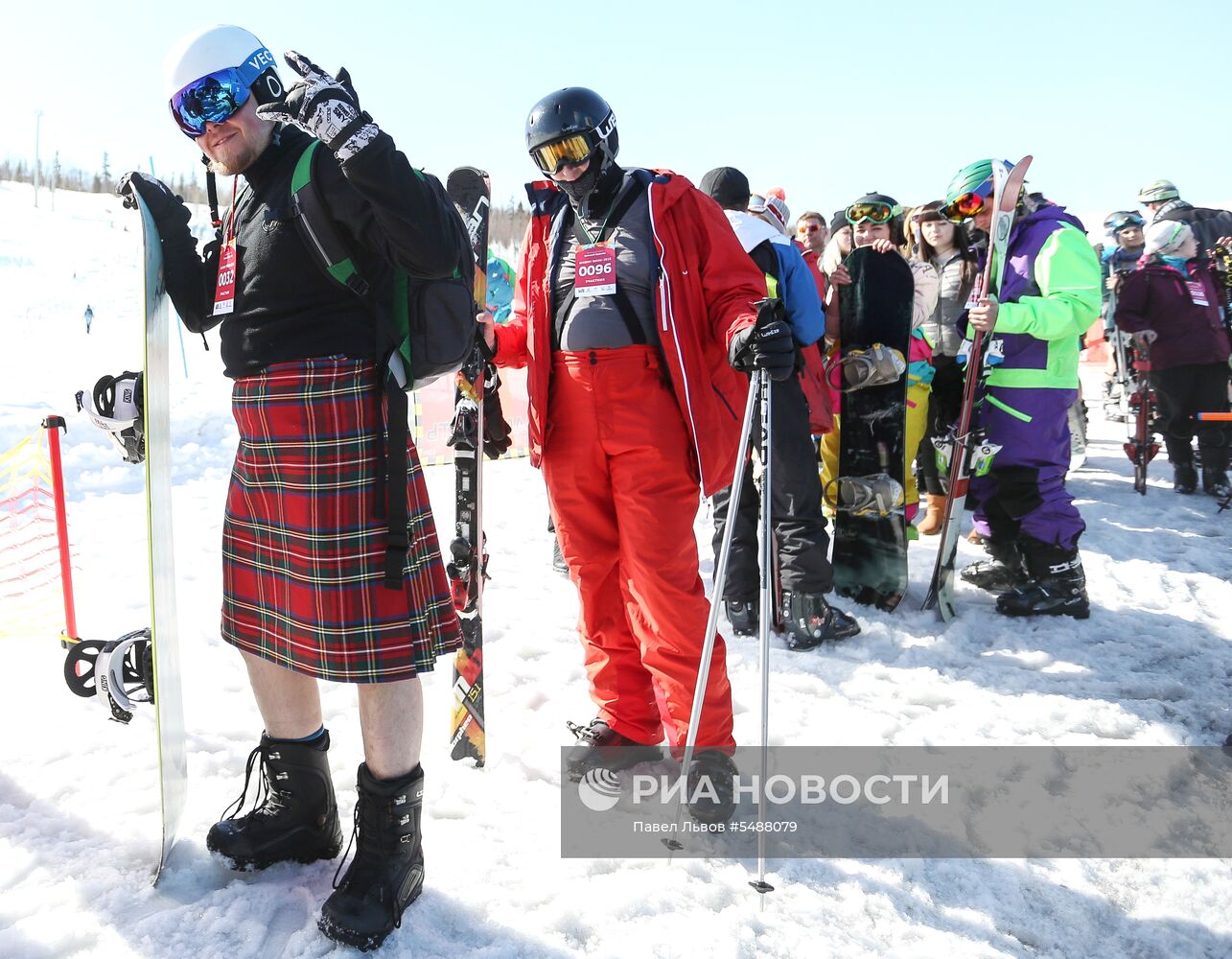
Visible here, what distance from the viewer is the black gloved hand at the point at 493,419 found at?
9.59ft

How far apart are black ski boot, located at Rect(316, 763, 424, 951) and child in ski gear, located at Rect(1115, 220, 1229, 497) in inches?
281

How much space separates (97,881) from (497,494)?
4910mm

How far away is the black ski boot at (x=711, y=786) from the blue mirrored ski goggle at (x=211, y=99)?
215 centimetres

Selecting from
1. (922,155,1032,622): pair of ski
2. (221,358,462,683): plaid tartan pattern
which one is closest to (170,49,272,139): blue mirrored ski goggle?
(221,358,462,683): plaid tartan pattern

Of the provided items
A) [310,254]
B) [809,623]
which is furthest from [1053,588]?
[310,254]

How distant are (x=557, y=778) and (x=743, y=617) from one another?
1574 mm

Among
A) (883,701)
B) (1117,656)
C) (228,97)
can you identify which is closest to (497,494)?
(883,701)

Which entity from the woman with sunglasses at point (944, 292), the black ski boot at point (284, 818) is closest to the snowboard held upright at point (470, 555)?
the black ski boot at point (284, 818)

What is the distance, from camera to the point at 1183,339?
669 centimetres

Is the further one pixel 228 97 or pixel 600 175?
pixel 600 175

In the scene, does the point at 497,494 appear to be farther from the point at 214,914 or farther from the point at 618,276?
the point at 214,914

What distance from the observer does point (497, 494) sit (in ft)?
22.6

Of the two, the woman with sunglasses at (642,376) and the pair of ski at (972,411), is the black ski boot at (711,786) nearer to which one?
the woman with sunglasses at (642,376)

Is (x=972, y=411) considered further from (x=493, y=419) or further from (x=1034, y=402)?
(x=493, y=419)
